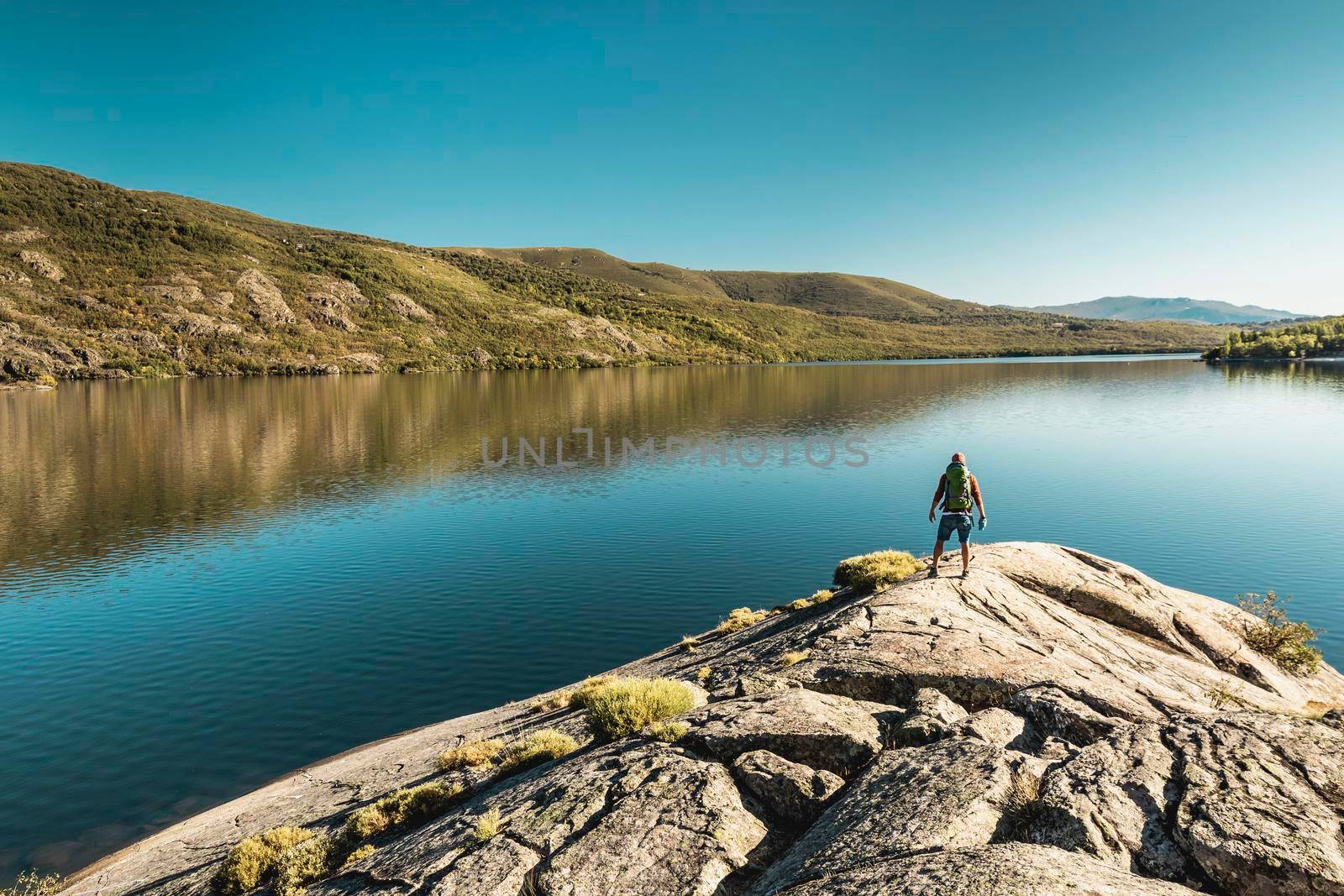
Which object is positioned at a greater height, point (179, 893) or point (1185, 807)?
point (1185, 807)

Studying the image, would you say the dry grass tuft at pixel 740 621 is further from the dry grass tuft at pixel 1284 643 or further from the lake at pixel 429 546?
the dry grass tuft at pixel 1284 643

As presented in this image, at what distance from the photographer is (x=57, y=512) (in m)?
42.7

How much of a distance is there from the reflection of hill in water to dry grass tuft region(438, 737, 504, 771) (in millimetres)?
32714

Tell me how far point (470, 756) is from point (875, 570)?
13.1 meters

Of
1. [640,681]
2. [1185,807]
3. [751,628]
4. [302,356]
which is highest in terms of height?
[302,356]

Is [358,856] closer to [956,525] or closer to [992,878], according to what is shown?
[992,878]

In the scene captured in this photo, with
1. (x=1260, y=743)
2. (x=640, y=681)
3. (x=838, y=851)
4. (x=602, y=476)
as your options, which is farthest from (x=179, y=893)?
(x=602, y=476)

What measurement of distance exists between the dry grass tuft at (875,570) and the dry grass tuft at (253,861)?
1589 centimetres

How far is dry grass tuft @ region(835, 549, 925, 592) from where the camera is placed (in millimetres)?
20766

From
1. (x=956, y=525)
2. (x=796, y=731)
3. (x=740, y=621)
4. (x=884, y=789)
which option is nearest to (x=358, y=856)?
(x=796, y=731)

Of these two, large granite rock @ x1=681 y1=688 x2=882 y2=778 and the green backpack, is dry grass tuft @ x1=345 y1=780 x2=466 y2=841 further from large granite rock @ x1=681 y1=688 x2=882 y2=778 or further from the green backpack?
the green backpack

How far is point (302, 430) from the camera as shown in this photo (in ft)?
260

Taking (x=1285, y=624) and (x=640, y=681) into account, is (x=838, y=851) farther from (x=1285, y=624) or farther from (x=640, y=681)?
(x=1285, y=624)

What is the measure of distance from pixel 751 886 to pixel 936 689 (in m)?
6.34
